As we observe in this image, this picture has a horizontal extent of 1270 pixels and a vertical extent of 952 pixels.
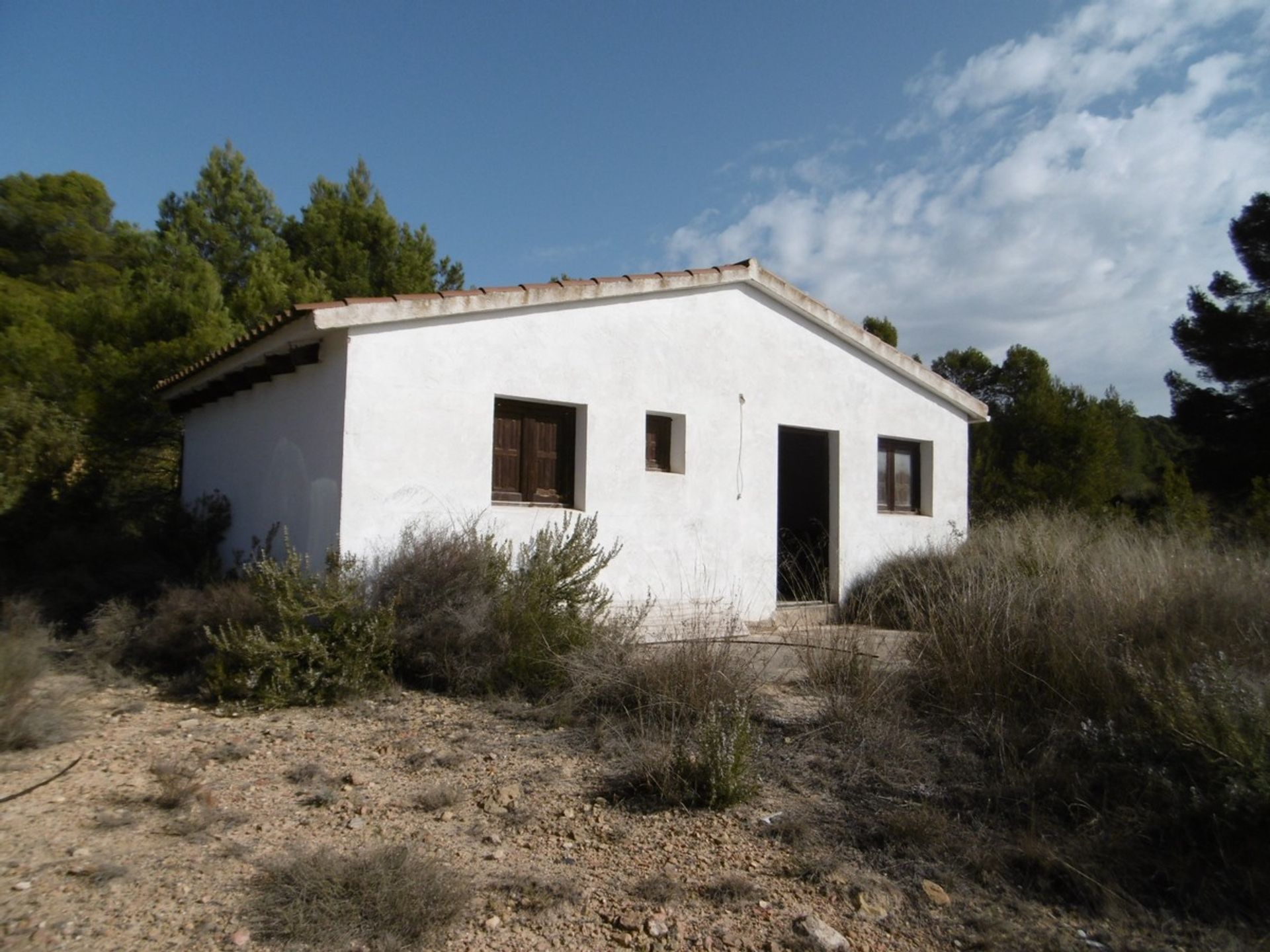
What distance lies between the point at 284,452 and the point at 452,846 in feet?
18.1

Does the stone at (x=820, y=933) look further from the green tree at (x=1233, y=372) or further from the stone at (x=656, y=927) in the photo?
the green tree at (x=1233, y=372)

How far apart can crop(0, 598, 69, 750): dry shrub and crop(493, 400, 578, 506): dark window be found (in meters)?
3.93

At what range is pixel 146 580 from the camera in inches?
349

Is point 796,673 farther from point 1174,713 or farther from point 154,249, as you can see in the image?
point 154,249

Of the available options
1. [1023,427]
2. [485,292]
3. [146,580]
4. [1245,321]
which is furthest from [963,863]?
[1245,321]

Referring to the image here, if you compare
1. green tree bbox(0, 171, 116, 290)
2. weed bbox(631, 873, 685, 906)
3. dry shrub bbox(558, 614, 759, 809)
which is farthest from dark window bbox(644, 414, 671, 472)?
green tree bbox(0, 171, 116, 290)

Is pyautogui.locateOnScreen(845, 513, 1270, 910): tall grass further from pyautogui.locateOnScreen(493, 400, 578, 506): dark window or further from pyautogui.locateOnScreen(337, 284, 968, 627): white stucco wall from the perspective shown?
pyautogui.locateOnScreen(493, 400, 578, 506): dark window

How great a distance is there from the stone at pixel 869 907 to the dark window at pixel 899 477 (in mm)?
8931

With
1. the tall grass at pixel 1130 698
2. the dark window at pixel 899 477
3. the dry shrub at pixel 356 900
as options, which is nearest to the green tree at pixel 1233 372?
the dark window at pixel 899 477

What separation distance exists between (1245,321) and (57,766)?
26353 mm

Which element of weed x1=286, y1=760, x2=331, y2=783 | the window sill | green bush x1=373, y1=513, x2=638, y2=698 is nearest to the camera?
weed x1=286, y1=760, x2=331, y2=783

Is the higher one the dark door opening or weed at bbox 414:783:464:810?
the dark door opening

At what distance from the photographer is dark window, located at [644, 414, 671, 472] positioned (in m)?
9.75

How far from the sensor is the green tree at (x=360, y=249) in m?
18.4
